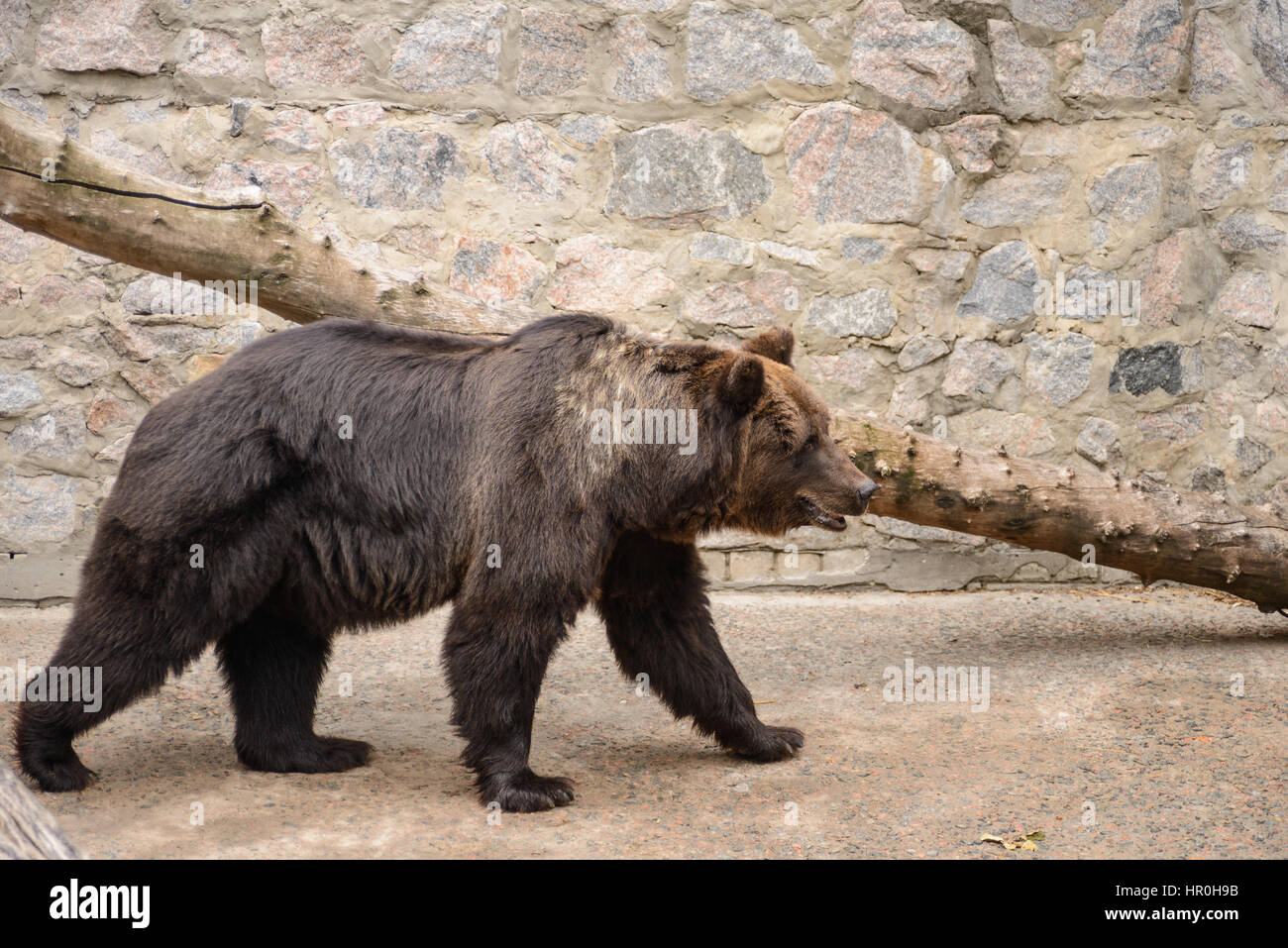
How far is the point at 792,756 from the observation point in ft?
16.1

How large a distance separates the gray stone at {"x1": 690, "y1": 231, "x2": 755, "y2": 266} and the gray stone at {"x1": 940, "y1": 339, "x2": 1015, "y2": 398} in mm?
1378

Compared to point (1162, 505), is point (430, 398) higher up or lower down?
higher up

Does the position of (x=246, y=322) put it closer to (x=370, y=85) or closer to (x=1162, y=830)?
(x=370, y=85)

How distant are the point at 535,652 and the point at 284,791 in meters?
1.02

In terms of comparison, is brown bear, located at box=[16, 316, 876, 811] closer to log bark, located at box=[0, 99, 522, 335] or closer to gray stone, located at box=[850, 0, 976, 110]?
log bark, located at box=[0, 99, 522, 335]

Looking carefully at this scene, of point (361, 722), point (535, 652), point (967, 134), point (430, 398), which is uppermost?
point (967, 134)

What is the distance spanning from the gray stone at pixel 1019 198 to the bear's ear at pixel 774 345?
2.79 meters

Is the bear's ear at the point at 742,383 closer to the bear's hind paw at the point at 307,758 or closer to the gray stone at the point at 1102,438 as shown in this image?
the bear's hind paw at the point at 307,758

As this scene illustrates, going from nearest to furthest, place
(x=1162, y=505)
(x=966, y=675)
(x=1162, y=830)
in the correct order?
(x=1162, y=830)
(x=966, y=675)
(x=1162, y=505)

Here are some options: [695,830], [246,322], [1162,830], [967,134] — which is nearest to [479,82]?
[246,322]

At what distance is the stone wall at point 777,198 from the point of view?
22.9 feet

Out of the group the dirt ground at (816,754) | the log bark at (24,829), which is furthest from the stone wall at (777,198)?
the log bark at (24,829)

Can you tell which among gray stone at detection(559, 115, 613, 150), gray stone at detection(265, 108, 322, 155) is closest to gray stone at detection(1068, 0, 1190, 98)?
gray stone at detection(559, 115, 613, 150)

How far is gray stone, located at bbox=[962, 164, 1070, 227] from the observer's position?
7.27 metres
